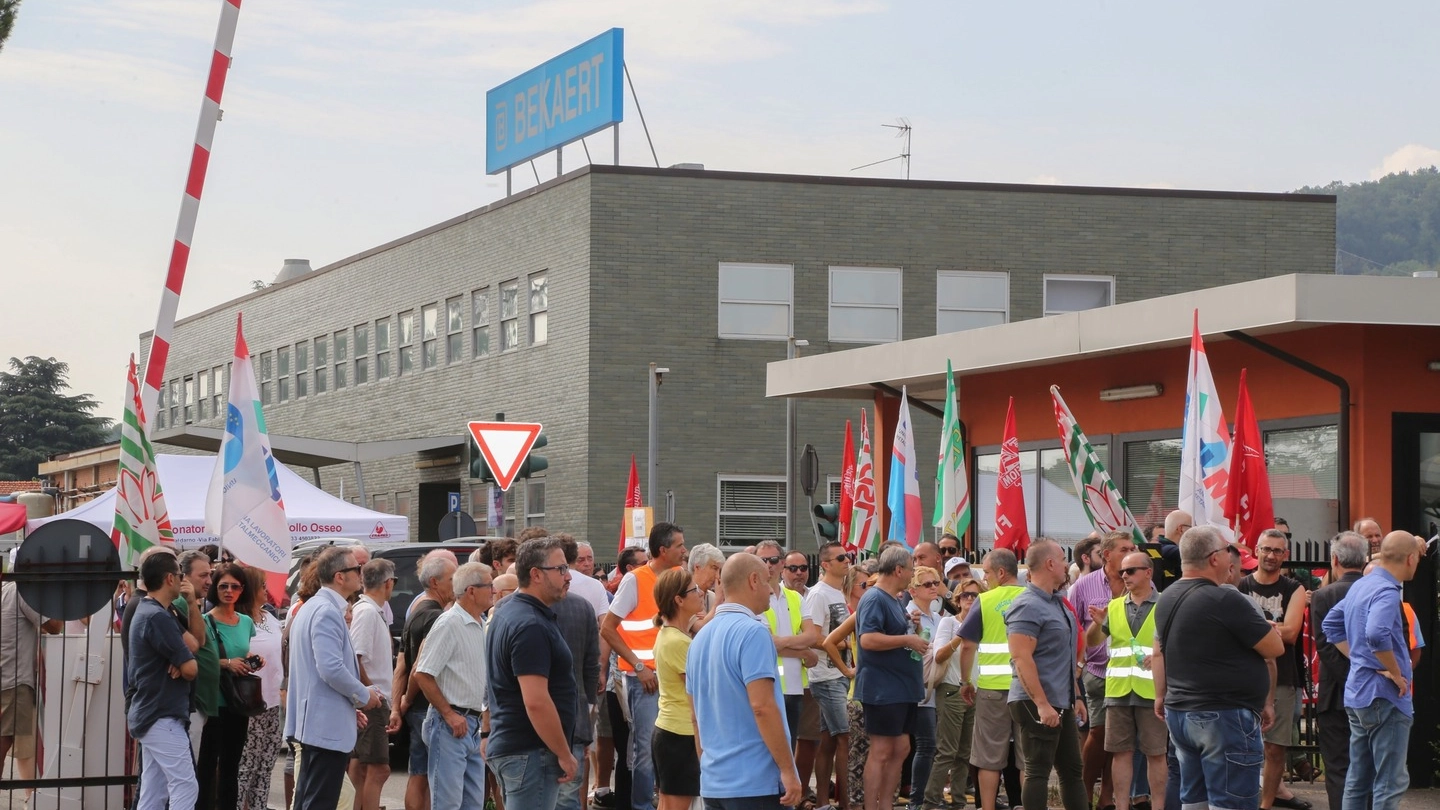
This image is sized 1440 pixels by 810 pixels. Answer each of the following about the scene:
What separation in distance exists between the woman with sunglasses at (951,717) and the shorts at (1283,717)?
2.06 m

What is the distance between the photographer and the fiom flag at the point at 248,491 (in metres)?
10.8

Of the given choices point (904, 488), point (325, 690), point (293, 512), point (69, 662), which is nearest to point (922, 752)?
point (325, 690)

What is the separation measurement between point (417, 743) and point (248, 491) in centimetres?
187

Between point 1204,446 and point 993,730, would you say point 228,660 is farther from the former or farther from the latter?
point 1204,446

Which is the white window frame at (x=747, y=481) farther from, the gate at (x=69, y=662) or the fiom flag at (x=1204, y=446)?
the gate at (x=69, y=662)

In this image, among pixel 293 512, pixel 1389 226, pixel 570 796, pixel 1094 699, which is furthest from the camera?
pixel 1389 226

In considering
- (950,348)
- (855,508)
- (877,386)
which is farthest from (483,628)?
(877,386)

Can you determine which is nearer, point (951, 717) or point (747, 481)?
point (951, 717)

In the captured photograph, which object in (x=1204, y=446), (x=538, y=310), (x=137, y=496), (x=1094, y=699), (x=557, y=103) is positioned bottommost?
(x=1094, y=699)

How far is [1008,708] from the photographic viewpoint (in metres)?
11.2

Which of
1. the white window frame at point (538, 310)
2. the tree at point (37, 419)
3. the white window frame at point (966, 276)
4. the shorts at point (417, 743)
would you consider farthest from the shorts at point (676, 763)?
the tree at point (37, 419)

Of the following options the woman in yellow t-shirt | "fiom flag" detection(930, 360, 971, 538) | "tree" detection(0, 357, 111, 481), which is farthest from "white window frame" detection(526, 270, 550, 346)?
"tree" detection(0, 357, 111, 481)

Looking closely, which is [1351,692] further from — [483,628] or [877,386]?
[877,386]

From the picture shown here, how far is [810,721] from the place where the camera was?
12.6 m
